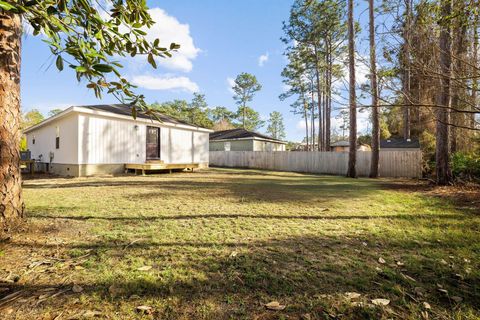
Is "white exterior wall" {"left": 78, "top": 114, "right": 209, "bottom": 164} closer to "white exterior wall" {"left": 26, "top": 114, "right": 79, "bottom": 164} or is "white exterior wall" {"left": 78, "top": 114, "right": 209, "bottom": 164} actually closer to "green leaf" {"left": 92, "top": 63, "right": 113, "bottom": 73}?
"white exterior wall" {"left": 26, "top": 114, "right": 79, "bottom": 164}

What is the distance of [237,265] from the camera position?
209 centimetres

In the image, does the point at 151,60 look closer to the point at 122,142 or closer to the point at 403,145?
the point at 122,142

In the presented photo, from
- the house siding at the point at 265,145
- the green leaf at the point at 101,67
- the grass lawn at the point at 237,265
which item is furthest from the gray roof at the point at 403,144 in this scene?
→ the green leaf at the point at 101,67

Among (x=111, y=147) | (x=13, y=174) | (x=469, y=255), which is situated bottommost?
(x=469, y=255)

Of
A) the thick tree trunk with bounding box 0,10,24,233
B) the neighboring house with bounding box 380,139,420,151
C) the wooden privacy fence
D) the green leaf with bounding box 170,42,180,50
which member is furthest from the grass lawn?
the neighboring house with bounding box 380,139,420,151

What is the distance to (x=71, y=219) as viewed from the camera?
11.1 ft

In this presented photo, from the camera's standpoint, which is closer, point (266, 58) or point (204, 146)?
point (204, 146)

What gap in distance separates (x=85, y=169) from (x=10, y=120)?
308 inches

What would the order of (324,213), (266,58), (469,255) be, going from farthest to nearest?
(266,58) → (324,213) → (469,255)

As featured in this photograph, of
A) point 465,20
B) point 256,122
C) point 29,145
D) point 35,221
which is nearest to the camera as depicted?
point 465,20

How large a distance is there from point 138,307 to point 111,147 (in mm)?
10056

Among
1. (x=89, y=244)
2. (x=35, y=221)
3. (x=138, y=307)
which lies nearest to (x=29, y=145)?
(x=35, y=221)

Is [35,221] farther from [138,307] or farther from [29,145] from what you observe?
[29,145]

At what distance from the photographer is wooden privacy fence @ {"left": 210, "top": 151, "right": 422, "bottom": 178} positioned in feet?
41.8
